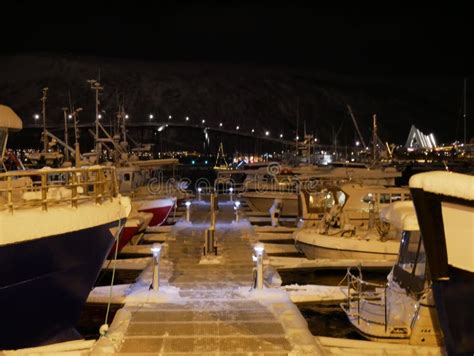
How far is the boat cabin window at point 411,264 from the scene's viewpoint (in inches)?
455

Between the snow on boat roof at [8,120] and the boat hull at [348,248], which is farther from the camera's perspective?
the boat hull at [348,248]

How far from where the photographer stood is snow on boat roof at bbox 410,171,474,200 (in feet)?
25.3

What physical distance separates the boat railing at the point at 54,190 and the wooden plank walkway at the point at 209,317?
Result: 232cm

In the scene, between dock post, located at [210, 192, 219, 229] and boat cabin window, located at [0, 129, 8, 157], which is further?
dock post, located at [210, 192, 219, 229]

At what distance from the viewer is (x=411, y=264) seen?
12.0 m

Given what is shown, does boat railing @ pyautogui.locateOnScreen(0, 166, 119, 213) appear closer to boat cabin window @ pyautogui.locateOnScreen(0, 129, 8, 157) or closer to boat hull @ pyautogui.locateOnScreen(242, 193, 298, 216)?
boat cabin window @ pyautogui.locateOnScreen(0, 129, 8, 157)

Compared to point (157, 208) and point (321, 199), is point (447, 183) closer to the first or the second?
point (321, 199)

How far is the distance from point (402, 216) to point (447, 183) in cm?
377

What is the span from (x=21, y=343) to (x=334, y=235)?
1246 cm

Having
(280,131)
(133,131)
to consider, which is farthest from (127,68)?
(133,131)

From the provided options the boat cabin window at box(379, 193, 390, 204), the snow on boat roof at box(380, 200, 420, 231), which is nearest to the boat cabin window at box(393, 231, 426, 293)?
the snow on boat roof at box(380, 200, 420, 231)

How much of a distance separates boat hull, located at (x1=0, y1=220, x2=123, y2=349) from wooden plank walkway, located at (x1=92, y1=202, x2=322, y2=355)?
90cm

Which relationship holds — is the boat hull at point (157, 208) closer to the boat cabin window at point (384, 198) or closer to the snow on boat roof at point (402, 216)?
the boat cabin window at point (384, 198)

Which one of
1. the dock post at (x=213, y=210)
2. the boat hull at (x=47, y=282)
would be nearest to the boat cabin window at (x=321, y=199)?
the dock post at (x=213, y=210)
